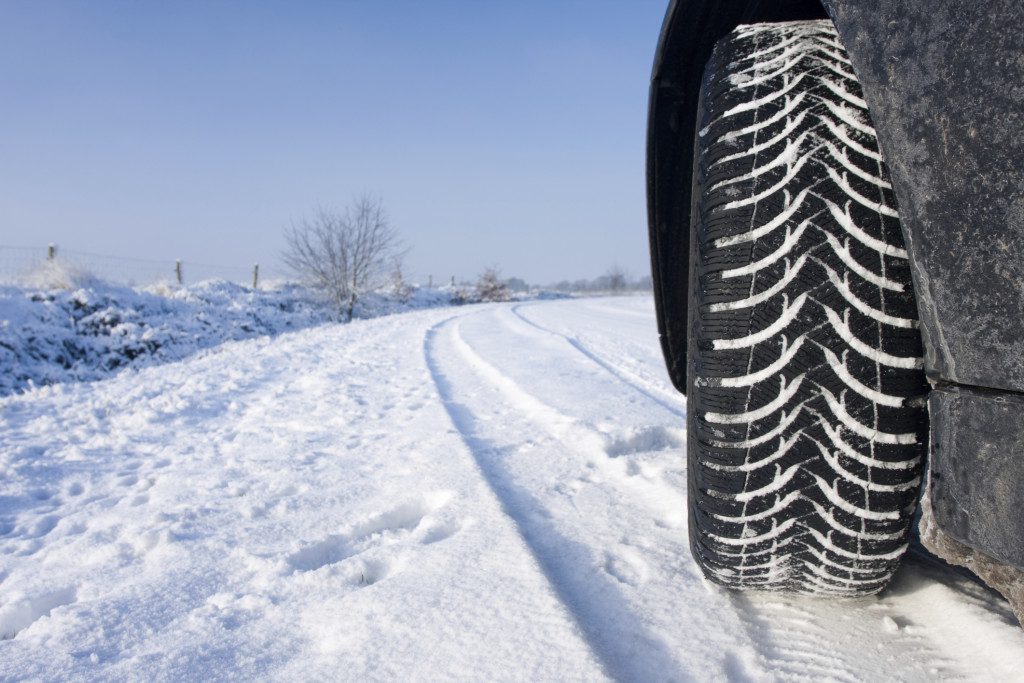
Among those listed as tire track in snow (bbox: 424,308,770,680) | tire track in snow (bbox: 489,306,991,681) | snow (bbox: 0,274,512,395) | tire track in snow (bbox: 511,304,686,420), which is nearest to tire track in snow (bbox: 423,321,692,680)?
tire track in snow (bbox: 424,308,770,680)

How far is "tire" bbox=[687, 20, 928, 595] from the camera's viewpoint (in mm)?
901

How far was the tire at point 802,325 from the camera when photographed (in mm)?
901

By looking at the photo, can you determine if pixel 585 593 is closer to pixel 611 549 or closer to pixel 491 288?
pixel 611 549

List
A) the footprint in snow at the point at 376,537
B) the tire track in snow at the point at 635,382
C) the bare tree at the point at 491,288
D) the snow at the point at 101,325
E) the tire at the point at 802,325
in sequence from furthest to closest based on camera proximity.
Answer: the bare tree at the point at 491,288 → the snow at the point at 101,325 → the tire track in snow at the point at 635,382 → the footprint in snow at the point at 376,537 → the tire at the point at 802,325

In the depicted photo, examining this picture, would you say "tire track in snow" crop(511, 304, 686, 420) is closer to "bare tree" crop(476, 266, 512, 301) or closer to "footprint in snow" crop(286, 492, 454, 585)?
"footprint in snow" crop(286, 492, 454, 585)

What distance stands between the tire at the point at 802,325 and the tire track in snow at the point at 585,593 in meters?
0.23

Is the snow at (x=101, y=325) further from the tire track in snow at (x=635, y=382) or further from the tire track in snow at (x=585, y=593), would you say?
the tire track in snow at (x=585, y=593)

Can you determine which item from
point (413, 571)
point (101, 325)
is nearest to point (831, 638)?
point (413, 571)

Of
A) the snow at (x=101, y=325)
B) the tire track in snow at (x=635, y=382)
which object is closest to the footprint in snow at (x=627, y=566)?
the tire track in snow at (x=635, y=382)

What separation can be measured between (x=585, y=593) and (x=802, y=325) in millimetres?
662

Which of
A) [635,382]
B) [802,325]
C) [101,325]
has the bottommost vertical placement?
[101,325]

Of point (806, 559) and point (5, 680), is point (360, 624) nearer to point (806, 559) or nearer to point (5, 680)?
point (5, 680)

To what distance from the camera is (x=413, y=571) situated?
125 cm

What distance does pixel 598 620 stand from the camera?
1061mm
